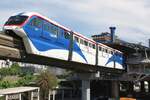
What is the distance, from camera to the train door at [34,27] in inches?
1156

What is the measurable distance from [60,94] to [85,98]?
36.9 meters

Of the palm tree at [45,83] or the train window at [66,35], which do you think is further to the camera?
the palm tree at [45,83]

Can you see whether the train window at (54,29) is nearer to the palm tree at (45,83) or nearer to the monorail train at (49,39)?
the monorail train at (49,39)

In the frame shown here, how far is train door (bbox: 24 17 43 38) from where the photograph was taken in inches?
1156

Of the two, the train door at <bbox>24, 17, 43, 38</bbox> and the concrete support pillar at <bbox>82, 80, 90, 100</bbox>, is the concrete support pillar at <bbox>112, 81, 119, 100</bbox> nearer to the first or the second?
the concrete support pillar at <bbox>82, 80, 90, 100</bbox>

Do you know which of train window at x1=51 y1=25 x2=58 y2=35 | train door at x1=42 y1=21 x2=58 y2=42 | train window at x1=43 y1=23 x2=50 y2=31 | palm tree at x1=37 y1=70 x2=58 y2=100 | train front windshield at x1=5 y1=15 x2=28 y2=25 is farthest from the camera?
palm tree at x1=37 y1=70 x2=58 y2=100

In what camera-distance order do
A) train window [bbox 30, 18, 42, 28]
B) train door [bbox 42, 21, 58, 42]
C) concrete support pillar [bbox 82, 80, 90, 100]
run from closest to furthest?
train window [bbox 30, 18, 42, 28] < train door [bbox 42, 21, 58, 42] < concrete support pillar [bbox 82, 80, 90, 100]

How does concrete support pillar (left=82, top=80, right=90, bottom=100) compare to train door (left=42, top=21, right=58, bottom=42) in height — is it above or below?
below

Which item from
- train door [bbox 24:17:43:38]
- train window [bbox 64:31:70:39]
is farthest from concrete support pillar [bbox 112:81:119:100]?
train door [bbox 24:17:43:38]

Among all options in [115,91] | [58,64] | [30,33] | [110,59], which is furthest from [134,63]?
[30,33]

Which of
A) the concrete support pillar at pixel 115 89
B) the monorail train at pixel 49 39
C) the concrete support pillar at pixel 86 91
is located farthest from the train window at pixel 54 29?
the concrete support pillar at pixel 115 89

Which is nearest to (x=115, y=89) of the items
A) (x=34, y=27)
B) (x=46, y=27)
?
(x=46, y=27)

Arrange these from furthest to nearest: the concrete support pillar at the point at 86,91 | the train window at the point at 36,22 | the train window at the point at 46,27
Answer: the concrete support pillar at the point at 86,91 < the train window at the point at 46,27 < the train window at the point at 36,22

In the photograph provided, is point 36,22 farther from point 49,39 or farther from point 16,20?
point 49,39
